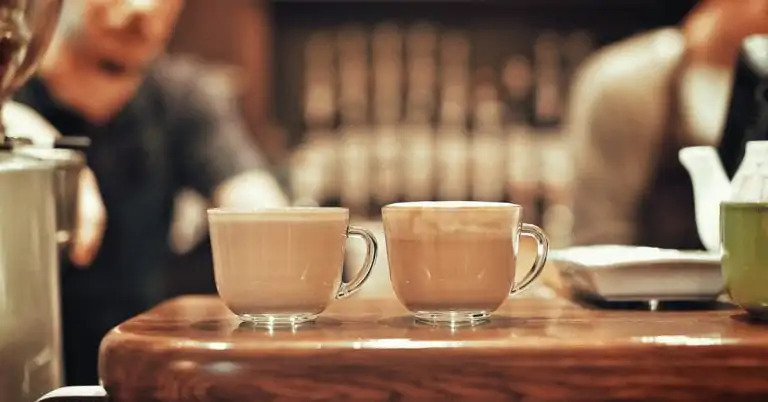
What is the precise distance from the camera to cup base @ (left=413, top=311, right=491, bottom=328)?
665mm

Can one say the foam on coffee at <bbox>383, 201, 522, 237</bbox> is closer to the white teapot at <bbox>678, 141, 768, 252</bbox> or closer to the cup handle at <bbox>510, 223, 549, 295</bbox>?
the cup handle at <bbox>510, 223, 549, 295</bbox>

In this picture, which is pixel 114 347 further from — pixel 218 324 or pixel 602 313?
pixel 602 313

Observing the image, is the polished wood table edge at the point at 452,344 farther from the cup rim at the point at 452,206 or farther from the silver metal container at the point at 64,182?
the silver metal container at the point at 64,182

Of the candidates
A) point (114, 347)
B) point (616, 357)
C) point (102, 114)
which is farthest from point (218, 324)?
point (102, 114)

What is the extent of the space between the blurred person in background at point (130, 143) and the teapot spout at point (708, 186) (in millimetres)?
1152

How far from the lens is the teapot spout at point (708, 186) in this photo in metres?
0.81

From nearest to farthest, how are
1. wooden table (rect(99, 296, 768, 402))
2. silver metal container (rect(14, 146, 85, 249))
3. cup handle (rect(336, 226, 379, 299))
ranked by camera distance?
wooden table (rect(99, 296, 768, 402)), cup handle (rect(336, 226, 379, 299)), silver metal container (rect(14, 146, 85, 249))

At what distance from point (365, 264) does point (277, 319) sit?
8 cm

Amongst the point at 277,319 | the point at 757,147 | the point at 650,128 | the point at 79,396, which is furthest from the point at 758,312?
the point at 650,128

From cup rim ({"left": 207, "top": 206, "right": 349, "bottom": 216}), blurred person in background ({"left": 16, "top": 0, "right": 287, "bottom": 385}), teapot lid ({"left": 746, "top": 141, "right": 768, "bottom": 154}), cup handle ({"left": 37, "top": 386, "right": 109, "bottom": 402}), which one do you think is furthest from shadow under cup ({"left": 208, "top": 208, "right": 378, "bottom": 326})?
blurred person in background ({"left": 16, "top": 0, "right": 287, "bottom": 385})

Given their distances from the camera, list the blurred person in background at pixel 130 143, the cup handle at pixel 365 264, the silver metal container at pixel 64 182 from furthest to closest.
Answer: the blurred person in background at pixel 130 143, the silver metal container at pixel 64 182, the cup handle at pixel 365 264

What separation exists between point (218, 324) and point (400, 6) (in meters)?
2.62

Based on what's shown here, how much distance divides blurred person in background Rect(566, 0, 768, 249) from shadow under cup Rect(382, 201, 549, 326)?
129cm

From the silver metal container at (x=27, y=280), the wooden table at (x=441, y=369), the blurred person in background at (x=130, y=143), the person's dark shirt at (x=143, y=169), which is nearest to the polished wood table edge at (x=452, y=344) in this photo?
the wooden table at (x=441, y=369)
